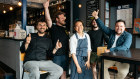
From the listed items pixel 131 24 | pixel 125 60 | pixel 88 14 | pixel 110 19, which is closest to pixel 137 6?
Result: pixel 131 24

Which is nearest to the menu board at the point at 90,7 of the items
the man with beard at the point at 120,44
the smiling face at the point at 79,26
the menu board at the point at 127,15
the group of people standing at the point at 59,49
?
the menu board at the point at 127,15

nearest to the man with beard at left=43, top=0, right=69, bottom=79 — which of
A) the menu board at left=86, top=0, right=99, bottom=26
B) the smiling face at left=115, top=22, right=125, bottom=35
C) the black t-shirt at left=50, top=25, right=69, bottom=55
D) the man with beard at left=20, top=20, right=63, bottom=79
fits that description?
the black t-shirt at left=50, top=25, right=69, bottom=55

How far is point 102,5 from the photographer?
498cm

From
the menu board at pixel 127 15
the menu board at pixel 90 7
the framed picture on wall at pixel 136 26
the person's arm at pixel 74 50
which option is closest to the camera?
the person's arm at pixel 74 50

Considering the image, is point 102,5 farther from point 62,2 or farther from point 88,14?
point 62,2

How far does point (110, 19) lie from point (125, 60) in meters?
3.30

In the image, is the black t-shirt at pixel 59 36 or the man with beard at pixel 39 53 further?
the black t-shirt at pixel 59 36

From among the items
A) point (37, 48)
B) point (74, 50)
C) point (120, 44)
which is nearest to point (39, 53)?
point (37, 48)

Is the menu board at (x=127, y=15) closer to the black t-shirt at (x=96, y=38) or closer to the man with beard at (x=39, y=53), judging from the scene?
the black t-shirt at (x=96, y=38)

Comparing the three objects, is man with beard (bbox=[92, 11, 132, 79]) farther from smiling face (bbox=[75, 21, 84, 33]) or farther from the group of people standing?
smiling face (bbox=[75, 21, 84, 33])

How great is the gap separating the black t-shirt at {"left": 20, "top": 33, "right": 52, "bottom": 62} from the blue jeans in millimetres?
101

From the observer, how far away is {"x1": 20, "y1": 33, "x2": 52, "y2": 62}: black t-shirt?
8.06 feet

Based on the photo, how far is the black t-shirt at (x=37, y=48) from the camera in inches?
96.7

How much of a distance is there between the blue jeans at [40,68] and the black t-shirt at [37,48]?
10 cm
